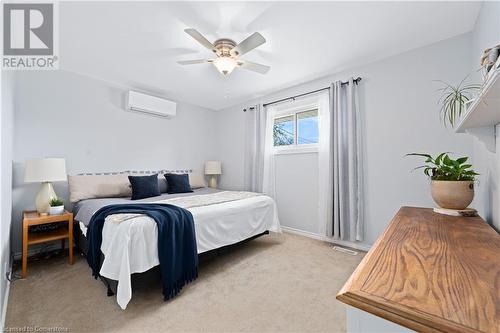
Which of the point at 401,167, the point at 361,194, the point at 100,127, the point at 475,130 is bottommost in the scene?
the point at 361,194

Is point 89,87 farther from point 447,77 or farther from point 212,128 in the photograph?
point 447,77

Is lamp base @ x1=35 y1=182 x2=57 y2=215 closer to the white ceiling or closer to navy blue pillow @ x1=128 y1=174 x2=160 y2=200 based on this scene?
navy blue pillow @ x1=128 y1=174 x2=160 y2=200

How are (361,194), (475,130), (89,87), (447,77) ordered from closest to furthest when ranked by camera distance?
1. (475,130)
2. (447,77)
3. (361,194)
4. (89,87)

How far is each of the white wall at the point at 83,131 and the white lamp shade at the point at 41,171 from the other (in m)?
0.46

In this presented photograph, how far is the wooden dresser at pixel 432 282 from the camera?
16.0 inches

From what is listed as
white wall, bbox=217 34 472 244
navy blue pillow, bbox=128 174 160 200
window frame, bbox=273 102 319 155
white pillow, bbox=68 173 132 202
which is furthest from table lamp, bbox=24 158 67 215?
white wall, bbox=217 34 472 244

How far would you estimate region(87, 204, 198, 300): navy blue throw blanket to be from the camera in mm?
1715

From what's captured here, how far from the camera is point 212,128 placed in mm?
4777

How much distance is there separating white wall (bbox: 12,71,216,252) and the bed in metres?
0.71

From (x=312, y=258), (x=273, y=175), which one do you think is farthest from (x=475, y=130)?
(x=273, y=175)

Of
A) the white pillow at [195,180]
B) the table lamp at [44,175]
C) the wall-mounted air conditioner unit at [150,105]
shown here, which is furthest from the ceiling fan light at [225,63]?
the white pillow at [195,180]

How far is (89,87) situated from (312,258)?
152 inches

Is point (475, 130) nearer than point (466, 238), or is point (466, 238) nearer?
point (466, 238)

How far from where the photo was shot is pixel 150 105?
3562mm
